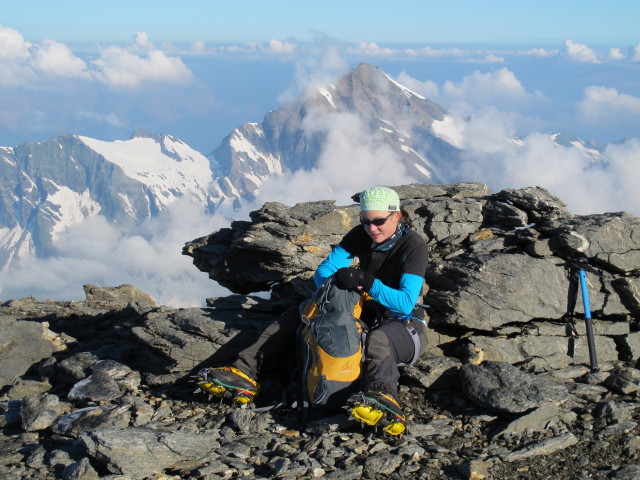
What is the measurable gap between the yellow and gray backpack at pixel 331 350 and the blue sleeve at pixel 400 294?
46 cm

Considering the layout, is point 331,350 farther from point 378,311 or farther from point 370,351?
→ point 378,311

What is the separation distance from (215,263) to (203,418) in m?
7.71

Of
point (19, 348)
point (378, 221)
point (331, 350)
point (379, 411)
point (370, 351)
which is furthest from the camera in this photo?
point (19, 348)

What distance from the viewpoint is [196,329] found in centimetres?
1207

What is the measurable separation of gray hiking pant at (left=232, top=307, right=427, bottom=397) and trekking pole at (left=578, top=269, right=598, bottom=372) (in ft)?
11.8

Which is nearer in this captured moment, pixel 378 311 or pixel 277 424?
pixel 277 424

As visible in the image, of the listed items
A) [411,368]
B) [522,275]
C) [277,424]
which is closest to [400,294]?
[411,368]

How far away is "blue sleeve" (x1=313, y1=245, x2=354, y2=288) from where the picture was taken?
10242 mm

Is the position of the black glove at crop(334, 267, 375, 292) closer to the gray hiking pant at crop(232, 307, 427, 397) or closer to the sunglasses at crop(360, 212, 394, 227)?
the gray hiking pant at crop(232, 307, 427, 397)

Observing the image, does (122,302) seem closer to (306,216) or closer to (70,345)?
(70,345)

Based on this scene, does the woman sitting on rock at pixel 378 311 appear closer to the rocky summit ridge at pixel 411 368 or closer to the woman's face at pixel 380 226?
the woman's face at pixel 380 226

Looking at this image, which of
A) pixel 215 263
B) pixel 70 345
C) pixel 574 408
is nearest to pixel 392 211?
pixel 574 408

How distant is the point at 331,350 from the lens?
8.88 m

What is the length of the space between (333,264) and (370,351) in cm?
219
